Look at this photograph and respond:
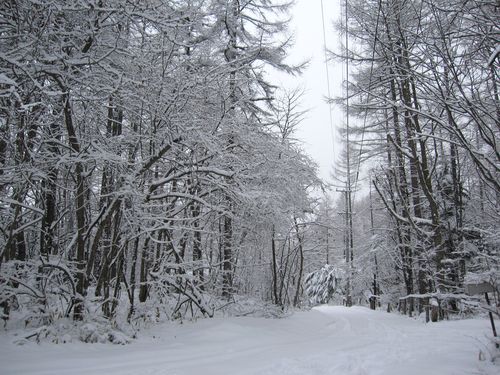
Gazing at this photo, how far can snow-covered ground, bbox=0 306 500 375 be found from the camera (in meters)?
3.69

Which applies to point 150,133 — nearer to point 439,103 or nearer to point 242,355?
point 242,355

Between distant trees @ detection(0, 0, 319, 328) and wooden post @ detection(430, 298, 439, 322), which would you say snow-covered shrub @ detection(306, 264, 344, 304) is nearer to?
wooden post @ detection(430, 298, 439, 322)

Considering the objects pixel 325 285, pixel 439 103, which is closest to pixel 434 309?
pixel 439 103

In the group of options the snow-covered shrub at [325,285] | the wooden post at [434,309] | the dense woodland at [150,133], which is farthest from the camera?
the snow-covered shrub at [325,285]

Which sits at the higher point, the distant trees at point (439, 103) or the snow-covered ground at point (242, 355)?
the distant trees at point (439, 103)

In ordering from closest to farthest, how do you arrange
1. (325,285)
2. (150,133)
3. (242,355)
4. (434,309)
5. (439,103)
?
1. (439,103)
2. (242,355)
3. (150,133)
4. (434,309)
5. (325,285)

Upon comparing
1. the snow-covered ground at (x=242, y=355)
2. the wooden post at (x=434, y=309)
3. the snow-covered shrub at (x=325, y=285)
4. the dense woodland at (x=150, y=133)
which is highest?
the dense woodland at (x=150, y=133)

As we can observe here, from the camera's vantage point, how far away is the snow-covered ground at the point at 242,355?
369 cm

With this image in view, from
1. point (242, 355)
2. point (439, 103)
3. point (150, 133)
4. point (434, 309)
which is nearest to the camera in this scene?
point (439, 103)

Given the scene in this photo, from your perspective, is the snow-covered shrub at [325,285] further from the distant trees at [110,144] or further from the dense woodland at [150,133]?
the distant trees at [110,144]

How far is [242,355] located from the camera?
4746 millimetres

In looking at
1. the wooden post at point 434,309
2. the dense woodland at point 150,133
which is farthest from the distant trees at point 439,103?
the wooden post at point 434,309

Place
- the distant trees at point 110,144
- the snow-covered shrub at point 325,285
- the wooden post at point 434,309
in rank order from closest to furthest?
the distant trees at point 110,144, the wooden post at point 434,309, the snow-covered shrub at point 325,285

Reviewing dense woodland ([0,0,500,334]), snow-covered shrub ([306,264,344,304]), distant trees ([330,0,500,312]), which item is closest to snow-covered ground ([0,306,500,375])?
dense woodland ([0,0,500,334])
